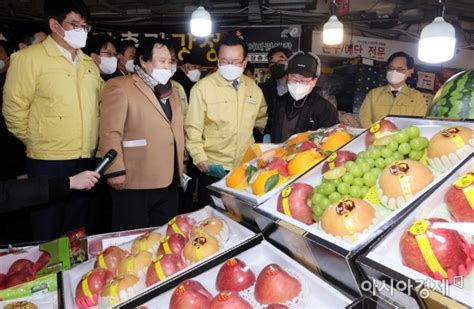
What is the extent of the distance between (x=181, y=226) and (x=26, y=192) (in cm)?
76

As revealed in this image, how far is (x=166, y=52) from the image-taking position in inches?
110

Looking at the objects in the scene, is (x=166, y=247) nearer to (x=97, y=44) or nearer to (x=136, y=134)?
(x=136, y=134)

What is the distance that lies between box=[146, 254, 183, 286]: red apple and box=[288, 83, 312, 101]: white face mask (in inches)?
69.6

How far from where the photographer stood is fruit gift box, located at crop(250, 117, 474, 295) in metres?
1.15

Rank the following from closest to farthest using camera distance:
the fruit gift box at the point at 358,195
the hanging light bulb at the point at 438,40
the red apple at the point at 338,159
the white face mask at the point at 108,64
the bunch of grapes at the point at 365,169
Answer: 1. the fruit gift box at the point at 358,195
2. the bunch of grapes at the point at 365,169
3. the red apple at the point at 338,159
4. the hanging light bulb at the point at 438,40
5. the white face mask at the point at 108,64

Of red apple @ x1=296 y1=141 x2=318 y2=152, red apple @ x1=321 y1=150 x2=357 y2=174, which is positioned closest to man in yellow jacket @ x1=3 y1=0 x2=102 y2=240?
red apple @ x1=296 y1=141 x2=318 y2=152

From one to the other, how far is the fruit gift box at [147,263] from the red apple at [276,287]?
0.86ft

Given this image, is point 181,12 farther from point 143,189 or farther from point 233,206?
point 233,206

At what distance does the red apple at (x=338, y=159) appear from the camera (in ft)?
5.23

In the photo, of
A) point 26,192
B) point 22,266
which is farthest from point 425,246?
point 22,266

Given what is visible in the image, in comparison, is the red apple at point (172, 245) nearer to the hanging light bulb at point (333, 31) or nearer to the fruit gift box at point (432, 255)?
the fruit gift box at point (432, 255)

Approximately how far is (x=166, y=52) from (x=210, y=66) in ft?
14.2

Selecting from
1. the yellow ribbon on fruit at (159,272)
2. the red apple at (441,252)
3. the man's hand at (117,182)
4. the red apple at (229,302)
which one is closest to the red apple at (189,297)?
the red apple at (229,302)

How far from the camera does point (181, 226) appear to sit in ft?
6.17
